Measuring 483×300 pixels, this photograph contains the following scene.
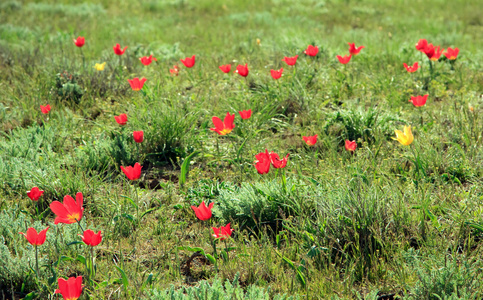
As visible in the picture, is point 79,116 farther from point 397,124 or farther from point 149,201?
point 397,124

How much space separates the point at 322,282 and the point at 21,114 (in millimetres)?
3322

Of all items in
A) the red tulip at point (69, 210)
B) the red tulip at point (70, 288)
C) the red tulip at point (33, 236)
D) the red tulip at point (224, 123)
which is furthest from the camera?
the red tulip at point (224, 123)

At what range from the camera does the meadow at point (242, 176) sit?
87.8 inches

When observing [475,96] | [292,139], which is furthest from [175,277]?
[475,96]

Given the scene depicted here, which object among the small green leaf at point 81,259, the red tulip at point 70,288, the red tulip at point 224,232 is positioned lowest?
the small green leaf at point 81,259

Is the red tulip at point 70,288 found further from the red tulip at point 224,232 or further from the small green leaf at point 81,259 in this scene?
the red tulip at point 224,232

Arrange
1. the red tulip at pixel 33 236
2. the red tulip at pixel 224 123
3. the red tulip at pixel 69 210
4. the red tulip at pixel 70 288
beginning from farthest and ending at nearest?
1. the red tulip at pixel 224 123
2. the red tulip at pixel 69 210
3. the red tulip at pixel 33 236
4. the red tulip at pixel 70 288

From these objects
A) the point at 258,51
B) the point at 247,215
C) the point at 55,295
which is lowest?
the point at 55,295

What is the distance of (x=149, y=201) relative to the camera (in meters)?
2.96

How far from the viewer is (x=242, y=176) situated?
3135mm

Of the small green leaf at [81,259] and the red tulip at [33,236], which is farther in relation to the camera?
the small green leaf at [81,259]

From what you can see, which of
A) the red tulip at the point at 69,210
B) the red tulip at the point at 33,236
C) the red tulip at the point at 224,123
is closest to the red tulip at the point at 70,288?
the red tulip at the point at 33,236

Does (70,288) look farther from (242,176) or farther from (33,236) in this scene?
(242,176)

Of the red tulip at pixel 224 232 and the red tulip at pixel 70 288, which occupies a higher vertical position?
the red tulip at pixel 224 232
